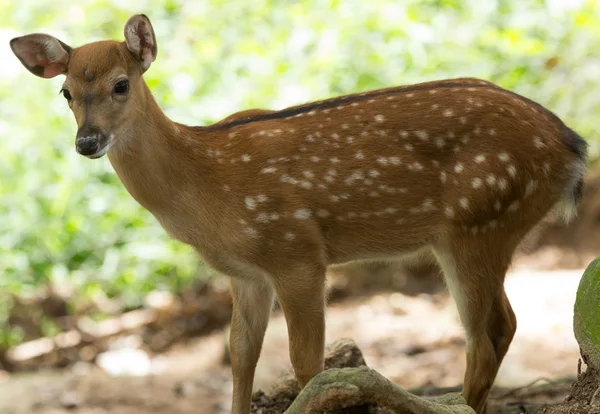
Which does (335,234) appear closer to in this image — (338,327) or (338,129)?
(338,129)

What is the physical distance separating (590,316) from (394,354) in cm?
463

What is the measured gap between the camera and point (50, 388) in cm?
726

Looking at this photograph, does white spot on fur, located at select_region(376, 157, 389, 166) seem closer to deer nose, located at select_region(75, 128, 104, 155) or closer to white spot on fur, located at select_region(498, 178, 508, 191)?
white spot on fur, located at select_region(498, 178, 508, 191)

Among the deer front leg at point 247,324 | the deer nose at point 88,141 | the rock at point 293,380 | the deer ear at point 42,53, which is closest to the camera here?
the deer nose at point 88,141

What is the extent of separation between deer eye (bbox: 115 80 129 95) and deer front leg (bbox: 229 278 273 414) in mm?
1222

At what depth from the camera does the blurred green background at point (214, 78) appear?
9.14 m

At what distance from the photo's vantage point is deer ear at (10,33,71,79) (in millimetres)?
4730

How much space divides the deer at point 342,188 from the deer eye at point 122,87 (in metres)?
0.10

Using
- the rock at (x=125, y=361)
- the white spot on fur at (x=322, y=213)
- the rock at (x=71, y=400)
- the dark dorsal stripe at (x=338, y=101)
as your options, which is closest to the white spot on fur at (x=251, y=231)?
the white spot on fur at (x=322, y=213)

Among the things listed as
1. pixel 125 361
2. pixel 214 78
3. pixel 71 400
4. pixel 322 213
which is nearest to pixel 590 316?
pixel 322 213

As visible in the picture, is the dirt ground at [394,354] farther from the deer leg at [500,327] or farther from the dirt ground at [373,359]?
the deer leg at [500,327]

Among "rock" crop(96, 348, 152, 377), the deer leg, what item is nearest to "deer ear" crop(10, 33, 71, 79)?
the deer leg

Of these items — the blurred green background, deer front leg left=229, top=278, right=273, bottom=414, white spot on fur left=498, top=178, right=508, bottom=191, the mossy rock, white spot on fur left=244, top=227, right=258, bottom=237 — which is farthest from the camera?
the blurred green background

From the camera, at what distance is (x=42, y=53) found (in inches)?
189
